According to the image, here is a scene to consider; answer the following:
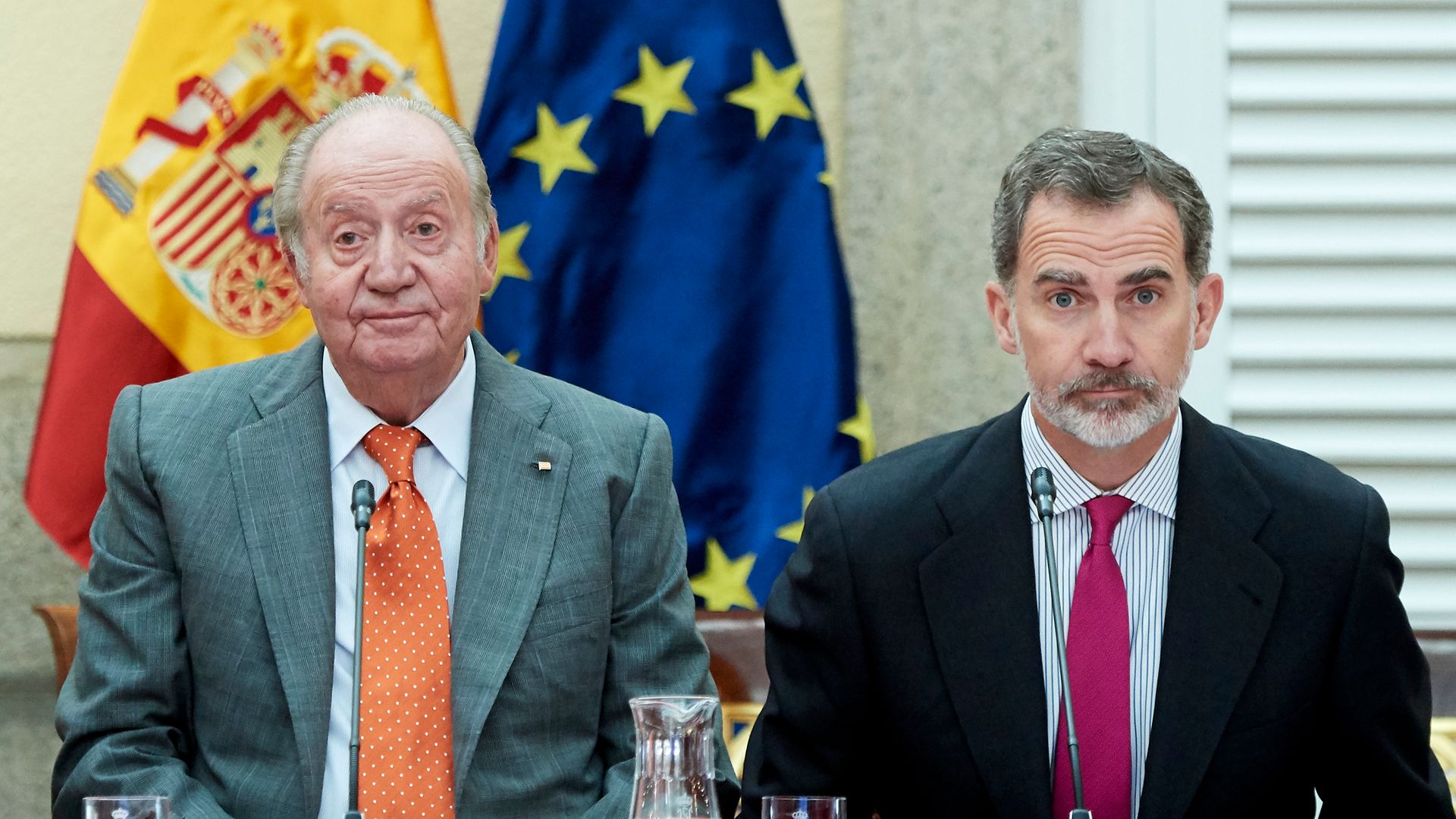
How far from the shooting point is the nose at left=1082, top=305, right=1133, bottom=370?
221 centimetres

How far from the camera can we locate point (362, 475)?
95.5 inches

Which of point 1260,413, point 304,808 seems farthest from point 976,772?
point 1260,413

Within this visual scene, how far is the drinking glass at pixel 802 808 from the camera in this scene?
5.43 ft

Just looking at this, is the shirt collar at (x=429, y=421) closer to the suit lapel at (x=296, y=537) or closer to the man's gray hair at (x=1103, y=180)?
the suit lapel at (x=296, y=537)

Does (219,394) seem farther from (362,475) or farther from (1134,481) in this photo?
(1134,481)

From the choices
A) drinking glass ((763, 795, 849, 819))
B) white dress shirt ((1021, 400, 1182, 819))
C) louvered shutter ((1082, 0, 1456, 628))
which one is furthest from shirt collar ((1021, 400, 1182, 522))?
louvered shutter ((1082, 0, 1456, 628))

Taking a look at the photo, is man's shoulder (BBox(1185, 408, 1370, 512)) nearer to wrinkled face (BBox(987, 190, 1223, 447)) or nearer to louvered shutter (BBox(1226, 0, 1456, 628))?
wrinkled face (BBox(987, 190, 1223, 447))

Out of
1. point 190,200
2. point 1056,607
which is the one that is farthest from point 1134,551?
point 190,200

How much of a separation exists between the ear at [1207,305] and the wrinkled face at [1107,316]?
49mm

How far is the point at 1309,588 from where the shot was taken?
226 cm

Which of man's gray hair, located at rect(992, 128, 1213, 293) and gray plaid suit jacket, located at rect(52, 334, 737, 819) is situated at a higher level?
man's gray hair, located at rect(992, 128, 1213, 293)

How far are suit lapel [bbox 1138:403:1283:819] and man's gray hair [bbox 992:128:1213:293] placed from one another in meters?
0.28

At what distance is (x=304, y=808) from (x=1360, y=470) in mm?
2392

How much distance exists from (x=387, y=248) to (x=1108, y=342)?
974 mm
